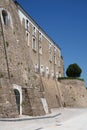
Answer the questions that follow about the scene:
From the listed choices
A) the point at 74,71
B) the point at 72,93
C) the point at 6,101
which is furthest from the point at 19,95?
the point at 74,71

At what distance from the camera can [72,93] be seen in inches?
1897

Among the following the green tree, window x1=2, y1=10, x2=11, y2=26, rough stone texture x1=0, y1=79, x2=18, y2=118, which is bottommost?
rough stone texture x1=0, y1=79, x2=18, y2=118

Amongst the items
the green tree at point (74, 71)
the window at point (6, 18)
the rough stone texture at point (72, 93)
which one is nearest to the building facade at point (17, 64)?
the window at point (6, 18)

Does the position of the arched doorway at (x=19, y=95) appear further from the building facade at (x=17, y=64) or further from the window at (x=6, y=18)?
the window at (x=6, y=18)

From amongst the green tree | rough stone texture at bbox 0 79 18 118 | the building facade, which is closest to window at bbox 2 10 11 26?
the building facade

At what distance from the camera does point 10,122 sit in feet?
63.7

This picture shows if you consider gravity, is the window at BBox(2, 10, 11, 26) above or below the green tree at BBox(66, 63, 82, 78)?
above

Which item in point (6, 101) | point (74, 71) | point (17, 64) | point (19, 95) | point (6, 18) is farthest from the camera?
point (74, 71)

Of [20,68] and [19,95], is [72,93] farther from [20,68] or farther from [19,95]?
[19,95]

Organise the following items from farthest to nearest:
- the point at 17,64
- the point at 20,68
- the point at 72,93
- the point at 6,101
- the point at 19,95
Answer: the point at 72,93, the point at 20,68, the point at 17,64, the point at 19,95, the point at 6,101

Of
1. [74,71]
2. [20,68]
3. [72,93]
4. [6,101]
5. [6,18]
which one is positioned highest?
[6,18]

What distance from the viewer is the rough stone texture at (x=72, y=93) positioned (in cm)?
4772

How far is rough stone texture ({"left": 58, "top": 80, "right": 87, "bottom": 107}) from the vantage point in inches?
1879

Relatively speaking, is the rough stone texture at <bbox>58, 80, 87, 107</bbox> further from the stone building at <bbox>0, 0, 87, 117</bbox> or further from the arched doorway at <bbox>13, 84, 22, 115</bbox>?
the arched doorway at <bbox>13, 84, 22, 115</bbox>
